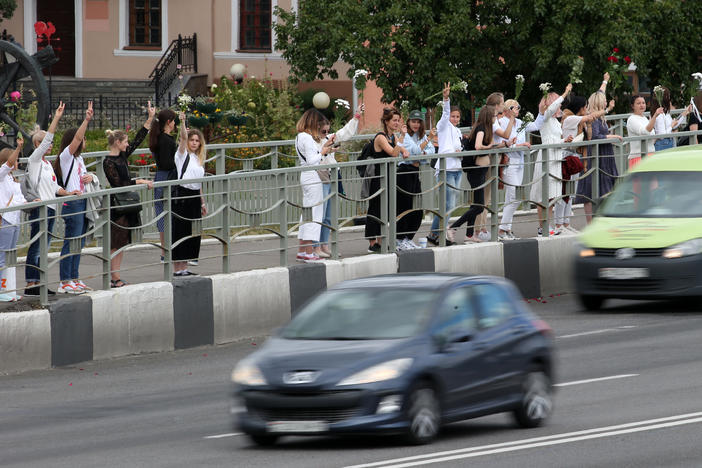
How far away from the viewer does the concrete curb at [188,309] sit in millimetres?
14664

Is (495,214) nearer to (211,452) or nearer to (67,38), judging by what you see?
(211,452)

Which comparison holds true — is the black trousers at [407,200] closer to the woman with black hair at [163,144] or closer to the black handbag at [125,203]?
the woman with black hair at [163,144]

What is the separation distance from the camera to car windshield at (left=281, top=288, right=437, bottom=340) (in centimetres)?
1053

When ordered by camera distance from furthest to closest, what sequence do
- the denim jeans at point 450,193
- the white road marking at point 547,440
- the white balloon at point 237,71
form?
the white balloon at point 237,71 < the denim jeans at point 450,193 < the white road marking at point 547,440

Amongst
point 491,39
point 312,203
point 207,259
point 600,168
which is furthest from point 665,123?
point 491,39

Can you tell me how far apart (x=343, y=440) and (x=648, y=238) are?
802cm

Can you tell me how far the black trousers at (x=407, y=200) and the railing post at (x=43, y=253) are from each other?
5.35 metres

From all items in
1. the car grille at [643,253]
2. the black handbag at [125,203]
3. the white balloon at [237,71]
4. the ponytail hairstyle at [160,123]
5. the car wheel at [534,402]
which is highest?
the white balloon at [237,71]

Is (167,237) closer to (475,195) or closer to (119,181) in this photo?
(119,181)

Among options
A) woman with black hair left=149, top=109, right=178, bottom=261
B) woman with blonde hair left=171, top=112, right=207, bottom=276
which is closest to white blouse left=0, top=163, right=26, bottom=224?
woman with blonde hair left=171, top=112, right=207, bottom=276

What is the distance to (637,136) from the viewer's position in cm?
2238

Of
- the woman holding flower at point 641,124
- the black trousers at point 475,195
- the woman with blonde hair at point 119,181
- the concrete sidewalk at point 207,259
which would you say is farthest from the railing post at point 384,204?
the woman holding flower at point 641,124

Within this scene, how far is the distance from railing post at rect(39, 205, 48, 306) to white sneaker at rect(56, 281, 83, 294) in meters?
0.62

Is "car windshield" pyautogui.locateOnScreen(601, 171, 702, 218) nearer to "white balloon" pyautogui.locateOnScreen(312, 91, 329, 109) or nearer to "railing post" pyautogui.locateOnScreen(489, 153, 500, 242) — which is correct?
"railing post" pyautogui.locateOnScreen(489, 153, 500, 242)
